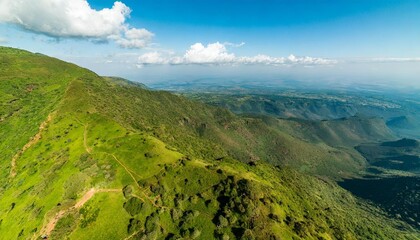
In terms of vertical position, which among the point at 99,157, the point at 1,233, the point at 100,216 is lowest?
the point at 1,233

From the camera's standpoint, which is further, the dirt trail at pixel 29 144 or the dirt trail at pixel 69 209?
the dirt trail at pixel 29 144

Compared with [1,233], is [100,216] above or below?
above

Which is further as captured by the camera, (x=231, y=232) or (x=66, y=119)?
(x=66, y=119)

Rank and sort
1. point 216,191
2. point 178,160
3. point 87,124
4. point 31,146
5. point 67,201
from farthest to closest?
1. point 87,124
2. point 31,146
3. point 178,160
4. point 216,191
5. point 67,201

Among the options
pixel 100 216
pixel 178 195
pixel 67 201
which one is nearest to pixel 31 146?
pixel 67 201

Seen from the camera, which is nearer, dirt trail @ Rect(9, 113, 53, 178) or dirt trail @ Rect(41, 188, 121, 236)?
dirt trail @ Rect(41, 188, 121, 236)

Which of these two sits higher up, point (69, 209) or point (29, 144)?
point (29, 144)

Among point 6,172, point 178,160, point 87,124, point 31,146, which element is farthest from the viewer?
point 87,124

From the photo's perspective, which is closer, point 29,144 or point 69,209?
point 69,209

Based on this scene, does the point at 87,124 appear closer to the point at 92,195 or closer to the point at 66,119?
the point at 66,119
